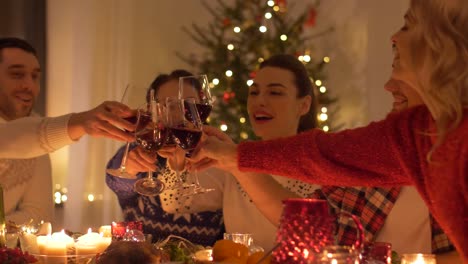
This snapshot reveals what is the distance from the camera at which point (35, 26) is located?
4816 millimetres

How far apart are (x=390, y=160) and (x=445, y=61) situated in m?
0.26

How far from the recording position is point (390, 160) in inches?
51.5

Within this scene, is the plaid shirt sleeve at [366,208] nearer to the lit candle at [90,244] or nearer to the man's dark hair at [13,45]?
the lit candle at [90,244]

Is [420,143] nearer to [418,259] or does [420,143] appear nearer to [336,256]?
[418,259]

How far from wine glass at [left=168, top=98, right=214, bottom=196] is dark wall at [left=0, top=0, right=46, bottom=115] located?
3.47m

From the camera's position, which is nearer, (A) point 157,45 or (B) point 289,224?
(B) point 289,224

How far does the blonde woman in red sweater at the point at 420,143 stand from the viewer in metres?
1.16

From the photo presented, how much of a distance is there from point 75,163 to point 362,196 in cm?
312

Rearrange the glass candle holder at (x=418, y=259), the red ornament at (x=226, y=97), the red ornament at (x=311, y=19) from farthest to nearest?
the red ornament at (x=311, y=19)
the red ornament at (x=226, y=97)
the glass candle holder at (x=418, y=259)

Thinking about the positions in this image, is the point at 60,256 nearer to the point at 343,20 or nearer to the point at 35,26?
the point at 35,26

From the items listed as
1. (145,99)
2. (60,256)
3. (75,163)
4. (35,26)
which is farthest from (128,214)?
(35,26)

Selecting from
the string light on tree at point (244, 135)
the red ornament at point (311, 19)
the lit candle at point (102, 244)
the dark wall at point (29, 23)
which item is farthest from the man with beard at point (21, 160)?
the red ornament at point (311, 19)

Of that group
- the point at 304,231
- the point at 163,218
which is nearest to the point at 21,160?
the point at 163,218

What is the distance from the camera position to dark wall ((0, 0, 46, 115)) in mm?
4629
